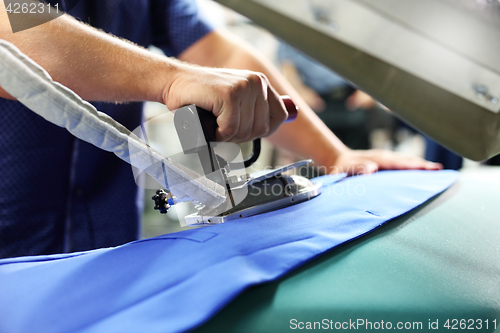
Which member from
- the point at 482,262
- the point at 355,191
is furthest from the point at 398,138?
the point at 482,262

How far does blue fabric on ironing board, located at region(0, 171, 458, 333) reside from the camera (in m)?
0.32

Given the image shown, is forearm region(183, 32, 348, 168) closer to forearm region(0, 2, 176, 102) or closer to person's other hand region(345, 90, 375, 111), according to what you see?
forearm region(0, 2, 176, 102)

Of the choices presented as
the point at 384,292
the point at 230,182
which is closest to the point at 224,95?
the point at 230,182

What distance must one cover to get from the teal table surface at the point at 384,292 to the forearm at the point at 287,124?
0.60 meters

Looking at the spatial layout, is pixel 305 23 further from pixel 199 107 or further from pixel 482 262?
pixel 482 262

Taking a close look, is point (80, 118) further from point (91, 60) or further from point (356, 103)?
point (356, 103)

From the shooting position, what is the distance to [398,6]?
37 cm

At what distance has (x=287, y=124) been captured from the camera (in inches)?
41.9

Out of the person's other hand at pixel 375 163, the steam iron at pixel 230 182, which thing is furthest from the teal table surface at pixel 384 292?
the person's other hand at pixel 375 163

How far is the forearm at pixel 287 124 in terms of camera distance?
1029 millimetres

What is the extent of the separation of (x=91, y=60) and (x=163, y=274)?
0.30 m

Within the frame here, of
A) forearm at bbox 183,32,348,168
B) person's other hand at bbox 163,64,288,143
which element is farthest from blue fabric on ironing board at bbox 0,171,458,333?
forearm at bbox 183,32,348,168

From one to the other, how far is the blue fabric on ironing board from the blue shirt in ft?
1.20

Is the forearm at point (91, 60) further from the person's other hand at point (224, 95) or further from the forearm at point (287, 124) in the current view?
the forearm at point (287, 124)
